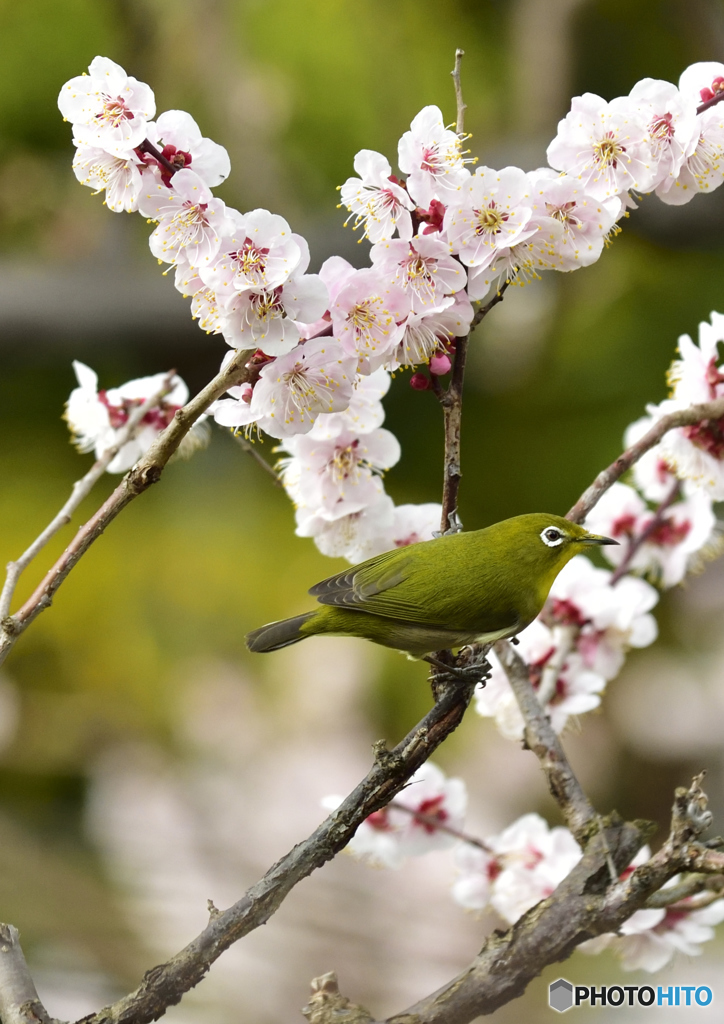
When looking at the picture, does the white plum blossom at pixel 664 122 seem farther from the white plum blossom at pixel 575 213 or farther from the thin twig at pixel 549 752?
the thin twig at pixel 549 752

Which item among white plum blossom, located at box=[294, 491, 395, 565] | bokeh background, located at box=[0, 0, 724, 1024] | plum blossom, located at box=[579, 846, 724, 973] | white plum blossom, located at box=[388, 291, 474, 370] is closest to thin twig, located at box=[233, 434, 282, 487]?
white plum blossom, located at box=[294, 491, 395, 565]

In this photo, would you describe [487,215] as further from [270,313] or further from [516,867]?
[516,867]

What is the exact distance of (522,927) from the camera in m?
0.48

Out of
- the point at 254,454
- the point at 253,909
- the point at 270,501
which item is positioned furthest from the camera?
the point at 270,501

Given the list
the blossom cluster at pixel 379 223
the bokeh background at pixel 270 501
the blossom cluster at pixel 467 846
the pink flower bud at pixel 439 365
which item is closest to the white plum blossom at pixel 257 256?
the blossom cluster at pixel 379 223

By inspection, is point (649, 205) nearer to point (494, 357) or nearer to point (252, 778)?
point (494, 357)

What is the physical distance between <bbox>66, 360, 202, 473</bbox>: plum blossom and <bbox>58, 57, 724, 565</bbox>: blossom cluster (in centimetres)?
12

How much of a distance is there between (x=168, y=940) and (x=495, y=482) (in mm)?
1454

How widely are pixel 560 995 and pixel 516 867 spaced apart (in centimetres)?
16

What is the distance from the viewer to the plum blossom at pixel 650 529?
2.52ft

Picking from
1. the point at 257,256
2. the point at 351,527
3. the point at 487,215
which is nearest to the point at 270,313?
the point at 257,256

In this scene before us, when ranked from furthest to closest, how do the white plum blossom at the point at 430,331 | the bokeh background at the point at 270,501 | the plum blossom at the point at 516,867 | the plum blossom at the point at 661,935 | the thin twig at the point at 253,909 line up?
1. the bokeh background at the point at 270,501
2. the plum blossom at the point at 516,867
3. the plum blossom at the point at 661,935
4. the white plum blossom at the point at 430,331
5. the thin twig at the point at 253,909

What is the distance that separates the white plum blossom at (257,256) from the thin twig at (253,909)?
0.73 feet

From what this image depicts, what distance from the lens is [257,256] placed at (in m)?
0.46
